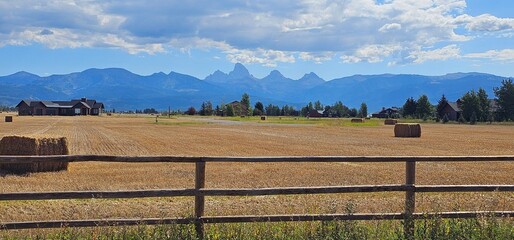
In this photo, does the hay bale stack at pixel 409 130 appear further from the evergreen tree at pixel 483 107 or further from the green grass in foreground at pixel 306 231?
the evergreen tree at pixel 483 107

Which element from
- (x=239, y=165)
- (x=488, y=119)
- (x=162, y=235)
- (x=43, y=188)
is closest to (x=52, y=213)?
(x=43, y=188)

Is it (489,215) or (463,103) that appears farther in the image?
(463,103)

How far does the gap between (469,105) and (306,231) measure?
13519cm

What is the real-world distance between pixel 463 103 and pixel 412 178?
135 meters

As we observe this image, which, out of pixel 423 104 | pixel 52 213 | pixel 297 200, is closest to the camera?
pixel 52 213

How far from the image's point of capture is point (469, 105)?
13462cm

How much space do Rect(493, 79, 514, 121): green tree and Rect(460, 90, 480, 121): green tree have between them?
530 cm

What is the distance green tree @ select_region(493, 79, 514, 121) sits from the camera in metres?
132

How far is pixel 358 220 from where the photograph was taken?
30.3 feet

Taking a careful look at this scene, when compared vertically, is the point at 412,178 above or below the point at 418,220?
above

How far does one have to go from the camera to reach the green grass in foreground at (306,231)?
26.3ft

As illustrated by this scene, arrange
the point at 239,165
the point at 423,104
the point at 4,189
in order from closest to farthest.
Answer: the point at 4,189, the point at 239,165, the point at 423,104

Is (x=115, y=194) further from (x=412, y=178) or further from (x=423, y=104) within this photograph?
(x=423, y=104)

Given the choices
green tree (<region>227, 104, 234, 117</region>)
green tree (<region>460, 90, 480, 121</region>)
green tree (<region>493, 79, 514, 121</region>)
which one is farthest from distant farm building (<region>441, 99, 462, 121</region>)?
green tree (<region>227, 104, 234, 117</region>)
